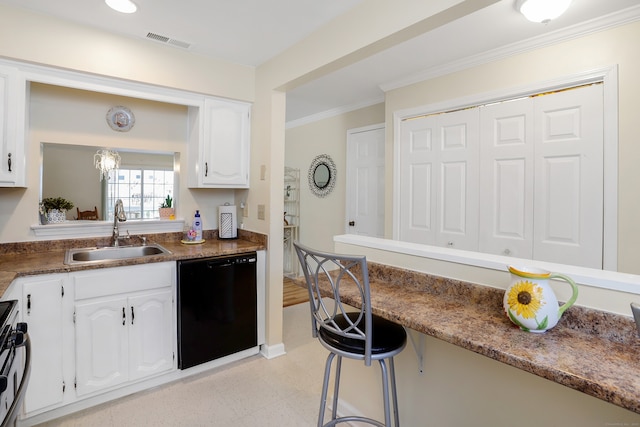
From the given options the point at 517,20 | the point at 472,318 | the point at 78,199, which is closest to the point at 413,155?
the point at 517,20

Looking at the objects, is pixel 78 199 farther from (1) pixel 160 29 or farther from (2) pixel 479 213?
(2) pixel 479 213

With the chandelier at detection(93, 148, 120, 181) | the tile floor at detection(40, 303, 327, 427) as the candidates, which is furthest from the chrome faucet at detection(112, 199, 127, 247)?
the tile floor at detection(40, 303, 327, 427)

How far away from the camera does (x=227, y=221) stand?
299cm

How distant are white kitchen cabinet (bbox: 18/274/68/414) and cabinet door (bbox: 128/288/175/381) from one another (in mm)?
362

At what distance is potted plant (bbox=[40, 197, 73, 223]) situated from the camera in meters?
2.40

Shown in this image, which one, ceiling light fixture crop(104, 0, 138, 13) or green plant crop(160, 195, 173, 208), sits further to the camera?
green plant crop(160, 195, 173, 208)

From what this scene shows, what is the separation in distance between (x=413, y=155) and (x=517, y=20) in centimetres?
128

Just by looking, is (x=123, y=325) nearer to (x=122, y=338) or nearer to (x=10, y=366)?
(x=122, y=338)

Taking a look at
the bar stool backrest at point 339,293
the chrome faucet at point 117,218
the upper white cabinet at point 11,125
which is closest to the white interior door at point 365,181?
the bar stool backrest at point 339,293

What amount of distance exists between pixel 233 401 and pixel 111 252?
4.63ft

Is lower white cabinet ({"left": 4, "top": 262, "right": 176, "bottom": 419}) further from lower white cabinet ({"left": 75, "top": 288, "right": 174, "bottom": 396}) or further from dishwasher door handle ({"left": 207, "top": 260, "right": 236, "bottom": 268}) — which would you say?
dishwasher door handle ({"left": 207, "top": 260, "right": 236, "bottom": 268})

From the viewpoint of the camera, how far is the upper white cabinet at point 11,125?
199 cm

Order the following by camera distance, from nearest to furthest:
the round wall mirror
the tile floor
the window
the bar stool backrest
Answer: the bar stool backrest → the tile floor → the window → the round wall mirror

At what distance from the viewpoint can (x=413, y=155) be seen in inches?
123
